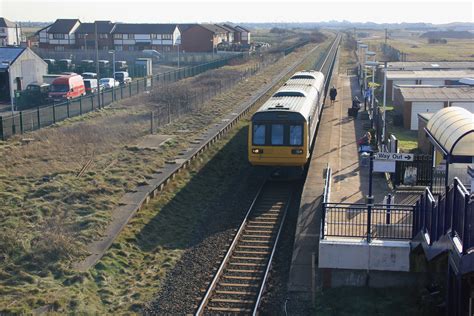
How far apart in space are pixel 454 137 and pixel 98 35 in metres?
80.3

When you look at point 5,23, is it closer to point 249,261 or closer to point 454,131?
point 249,261

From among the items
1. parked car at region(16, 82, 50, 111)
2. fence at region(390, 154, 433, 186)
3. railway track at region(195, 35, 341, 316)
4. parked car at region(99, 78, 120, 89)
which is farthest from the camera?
parked car at region(99, 78, 120, 89)

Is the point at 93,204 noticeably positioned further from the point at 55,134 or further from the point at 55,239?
the point at 55,134

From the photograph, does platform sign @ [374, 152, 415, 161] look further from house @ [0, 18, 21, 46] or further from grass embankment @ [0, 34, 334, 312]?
house @ [0, 18, 21, 46]

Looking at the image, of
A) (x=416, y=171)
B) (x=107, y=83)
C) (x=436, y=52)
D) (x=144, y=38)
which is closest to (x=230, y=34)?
(x=144, y=38)

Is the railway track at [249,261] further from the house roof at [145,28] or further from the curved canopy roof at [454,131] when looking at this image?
the house roof at [145,28]

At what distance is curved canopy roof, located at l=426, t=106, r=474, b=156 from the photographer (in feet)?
43.9

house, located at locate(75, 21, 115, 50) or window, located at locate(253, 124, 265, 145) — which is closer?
window, located at locate(253, 124, 265, 145)

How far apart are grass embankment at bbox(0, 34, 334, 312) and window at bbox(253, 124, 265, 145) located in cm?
367

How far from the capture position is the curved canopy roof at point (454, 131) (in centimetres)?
1338

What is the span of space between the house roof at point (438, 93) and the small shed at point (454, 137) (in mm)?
15975

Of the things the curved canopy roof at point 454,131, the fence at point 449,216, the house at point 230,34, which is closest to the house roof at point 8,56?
the curved canopy roof at point 454,131

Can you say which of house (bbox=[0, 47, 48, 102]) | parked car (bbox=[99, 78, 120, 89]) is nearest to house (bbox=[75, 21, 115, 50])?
house (bbox=[0, 47, 48, 102])

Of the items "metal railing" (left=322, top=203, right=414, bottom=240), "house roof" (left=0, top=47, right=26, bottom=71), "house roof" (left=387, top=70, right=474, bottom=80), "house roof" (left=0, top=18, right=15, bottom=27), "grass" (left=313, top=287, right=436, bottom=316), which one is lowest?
"grass" (left=313, top=287, right=436, bottom=316)
